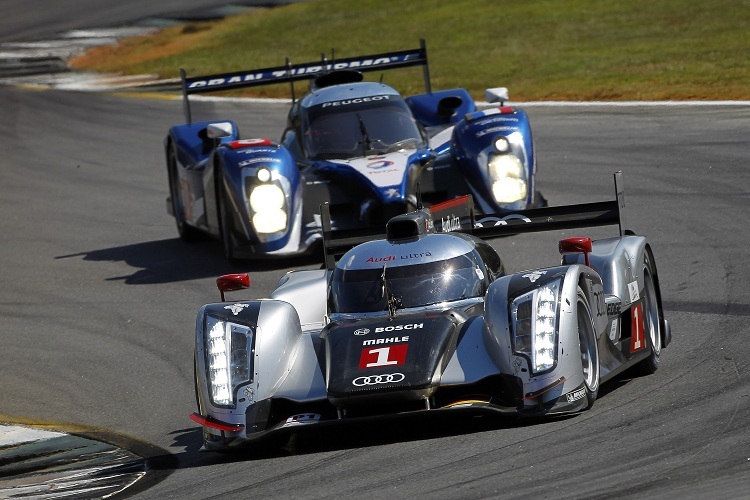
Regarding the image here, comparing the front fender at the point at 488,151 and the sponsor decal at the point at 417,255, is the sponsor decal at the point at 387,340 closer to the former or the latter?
the sponsor decal at the point at 417,255

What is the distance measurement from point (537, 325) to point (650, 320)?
1.91m

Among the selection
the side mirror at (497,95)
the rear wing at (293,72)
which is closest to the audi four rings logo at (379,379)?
the rear wing at (293,72)

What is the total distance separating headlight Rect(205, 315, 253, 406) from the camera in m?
8.50

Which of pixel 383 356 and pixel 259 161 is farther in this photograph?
pixel 259 161

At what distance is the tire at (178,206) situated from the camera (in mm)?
17453

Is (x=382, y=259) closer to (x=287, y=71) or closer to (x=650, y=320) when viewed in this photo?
(x=650, y=320)

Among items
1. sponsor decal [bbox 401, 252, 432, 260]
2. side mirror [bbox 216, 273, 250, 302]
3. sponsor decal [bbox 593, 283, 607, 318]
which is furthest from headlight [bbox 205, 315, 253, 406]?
sponsor decal [bbox 593, 283, 607, 318]

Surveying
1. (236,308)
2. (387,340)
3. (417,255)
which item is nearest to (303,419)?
(387,340)

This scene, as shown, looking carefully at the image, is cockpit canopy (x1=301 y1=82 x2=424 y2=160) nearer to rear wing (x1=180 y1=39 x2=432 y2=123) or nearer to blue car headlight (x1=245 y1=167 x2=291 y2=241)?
rear wing (x1=180 y1=39 x2=432 y2=123)

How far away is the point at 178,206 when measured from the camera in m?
17.7

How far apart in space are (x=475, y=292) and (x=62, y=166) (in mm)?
16042

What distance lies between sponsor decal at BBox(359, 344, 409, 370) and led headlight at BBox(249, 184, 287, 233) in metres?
6.40

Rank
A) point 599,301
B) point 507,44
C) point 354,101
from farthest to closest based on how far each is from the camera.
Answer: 1. point 507,44
2. point 354,101
3. point 599,301

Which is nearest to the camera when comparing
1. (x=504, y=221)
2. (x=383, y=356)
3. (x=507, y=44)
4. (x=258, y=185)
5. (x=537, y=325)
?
(x=537, y=325)
